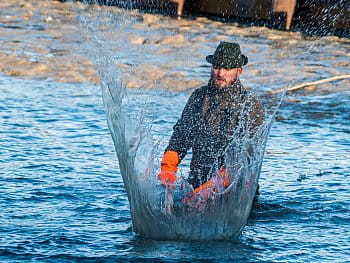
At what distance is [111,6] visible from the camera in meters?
22.2

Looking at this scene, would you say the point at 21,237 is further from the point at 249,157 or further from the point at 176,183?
the point at 249,157

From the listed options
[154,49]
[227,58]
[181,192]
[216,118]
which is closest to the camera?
[181,192]

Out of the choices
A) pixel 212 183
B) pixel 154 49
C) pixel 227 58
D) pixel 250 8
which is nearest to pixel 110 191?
pixel 212 183

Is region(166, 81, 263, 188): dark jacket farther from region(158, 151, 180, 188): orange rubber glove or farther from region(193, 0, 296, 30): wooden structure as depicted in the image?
region(193, 0, 296, 30): wooden structure

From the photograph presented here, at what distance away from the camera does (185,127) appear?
26.1 feet

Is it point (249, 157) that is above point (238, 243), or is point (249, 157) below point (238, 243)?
above

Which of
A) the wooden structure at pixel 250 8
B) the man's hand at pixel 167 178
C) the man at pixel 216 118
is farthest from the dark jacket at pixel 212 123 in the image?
the wooden structure at pixel 250 8

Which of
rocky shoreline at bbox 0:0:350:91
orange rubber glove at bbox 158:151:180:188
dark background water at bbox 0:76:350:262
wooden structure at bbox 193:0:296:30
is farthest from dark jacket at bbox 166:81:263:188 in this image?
wooden structure at bbox 193:0:296:30

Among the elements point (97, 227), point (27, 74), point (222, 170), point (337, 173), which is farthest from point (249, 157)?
point (27, 74)

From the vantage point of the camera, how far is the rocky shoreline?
48.8 ft

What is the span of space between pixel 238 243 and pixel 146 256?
0.84m

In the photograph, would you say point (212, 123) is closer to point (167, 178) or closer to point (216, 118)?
point (216, 118)

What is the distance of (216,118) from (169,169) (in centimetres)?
64

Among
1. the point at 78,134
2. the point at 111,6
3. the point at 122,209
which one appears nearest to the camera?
the point at 122,209
